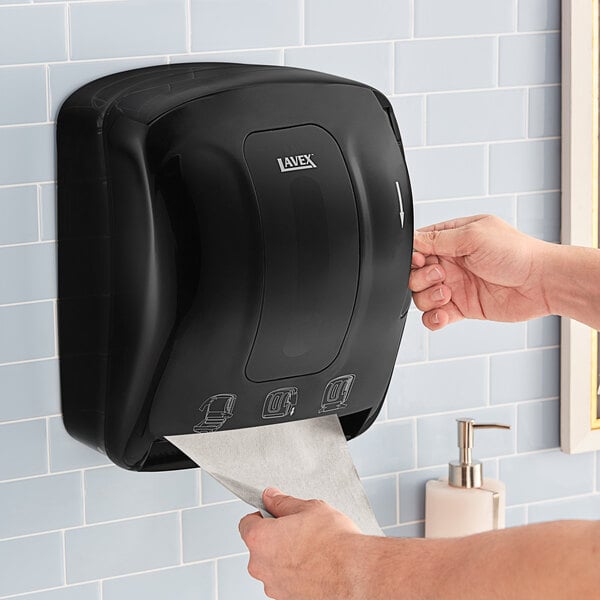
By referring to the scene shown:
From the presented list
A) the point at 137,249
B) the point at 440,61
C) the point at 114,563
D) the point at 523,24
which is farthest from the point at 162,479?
the point at 523,24

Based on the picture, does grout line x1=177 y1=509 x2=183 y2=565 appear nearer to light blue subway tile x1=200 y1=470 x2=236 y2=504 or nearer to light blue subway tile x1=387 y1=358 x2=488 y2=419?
light blue subway tile x1=200 y1=470 x2=236 y2=504

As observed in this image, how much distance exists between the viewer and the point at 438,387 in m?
1.59

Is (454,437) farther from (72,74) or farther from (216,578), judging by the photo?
(72,74)

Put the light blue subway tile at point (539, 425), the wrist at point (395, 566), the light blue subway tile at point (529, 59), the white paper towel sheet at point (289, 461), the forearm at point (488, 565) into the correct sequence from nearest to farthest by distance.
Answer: the forearm at point (488, 565) < the wrist at point (395, 566) < the white paper towel sheet at point (289, 461) < the light blue subway tile at point (529, 59) < the light blue subway tile at point (539, 425)

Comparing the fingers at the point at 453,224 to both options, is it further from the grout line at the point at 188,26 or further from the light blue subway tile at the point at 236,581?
the light blue subway tile at the point at 236,581

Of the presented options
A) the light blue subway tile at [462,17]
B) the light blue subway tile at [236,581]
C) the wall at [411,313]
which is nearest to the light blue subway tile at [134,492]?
the wall at [411,313]

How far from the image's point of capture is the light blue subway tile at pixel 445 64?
58.4 inches

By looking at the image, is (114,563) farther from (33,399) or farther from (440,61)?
(440,61)

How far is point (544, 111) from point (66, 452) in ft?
2.70

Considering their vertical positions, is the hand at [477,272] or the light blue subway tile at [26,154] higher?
the light blue subway tile at [26,154]

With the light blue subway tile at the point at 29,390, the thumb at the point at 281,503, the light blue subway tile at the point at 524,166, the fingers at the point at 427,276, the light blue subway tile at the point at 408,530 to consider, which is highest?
the light blue subway tile at the point at 524,166

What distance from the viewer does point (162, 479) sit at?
4.70ft

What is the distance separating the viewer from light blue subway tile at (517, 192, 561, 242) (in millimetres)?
1598

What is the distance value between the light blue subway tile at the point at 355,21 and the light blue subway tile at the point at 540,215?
312 millimetres
